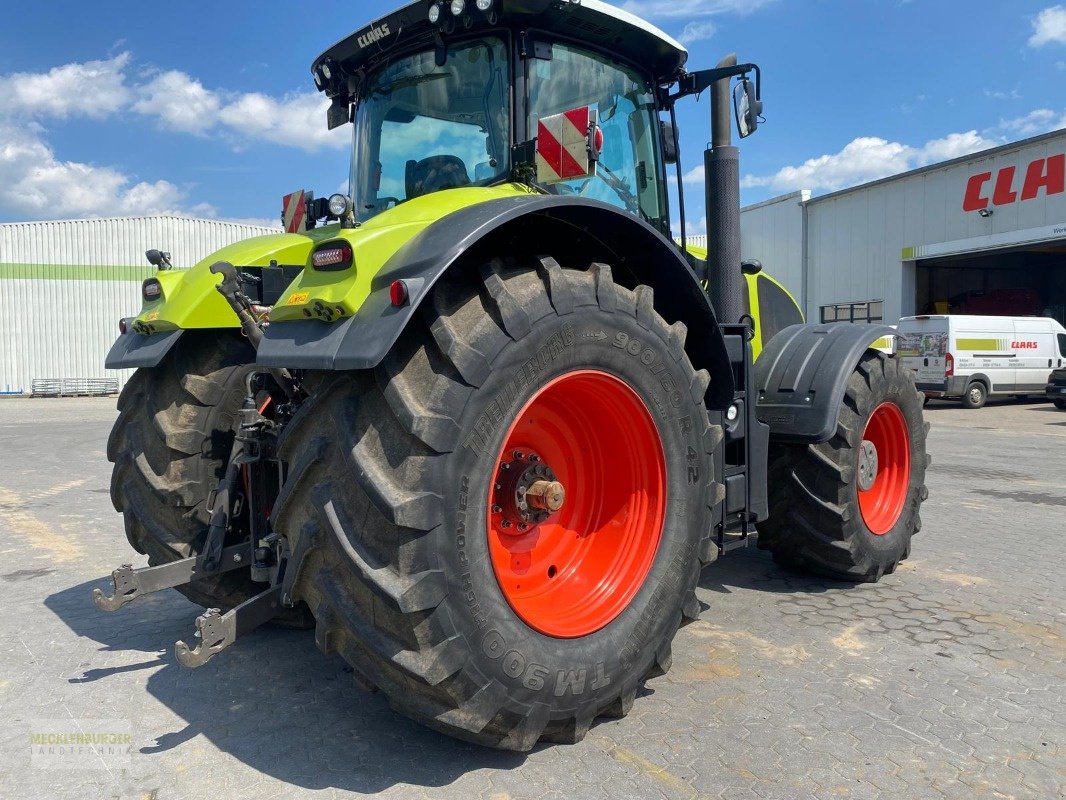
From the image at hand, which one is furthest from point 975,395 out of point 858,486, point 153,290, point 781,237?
point 153,290

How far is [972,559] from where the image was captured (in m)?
5.12

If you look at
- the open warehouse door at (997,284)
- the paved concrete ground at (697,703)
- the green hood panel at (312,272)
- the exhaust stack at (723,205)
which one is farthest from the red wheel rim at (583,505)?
the open warehouse door at (997,284)

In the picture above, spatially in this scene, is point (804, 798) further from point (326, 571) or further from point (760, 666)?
point (326, 571)

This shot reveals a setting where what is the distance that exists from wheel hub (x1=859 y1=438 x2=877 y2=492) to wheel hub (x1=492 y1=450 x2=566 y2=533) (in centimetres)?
247

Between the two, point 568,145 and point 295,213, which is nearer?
point 568,145

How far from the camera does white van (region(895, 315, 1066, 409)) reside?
17.9 m

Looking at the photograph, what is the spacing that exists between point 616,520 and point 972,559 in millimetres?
3161

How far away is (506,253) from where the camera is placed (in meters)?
2.84

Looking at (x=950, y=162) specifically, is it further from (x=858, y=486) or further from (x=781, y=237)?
(x=858, y=486)

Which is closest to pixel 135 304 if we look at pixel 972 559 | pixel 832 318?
pixel 832 318

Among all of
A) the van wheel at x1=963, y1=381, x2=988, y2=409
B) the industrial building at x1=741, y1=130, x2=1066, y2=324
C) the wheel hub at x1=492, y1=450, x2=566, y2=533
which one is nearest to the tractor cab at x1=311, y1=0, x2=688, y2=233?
the wheel hub at x1=492, y1=450, x2=566, y2=533

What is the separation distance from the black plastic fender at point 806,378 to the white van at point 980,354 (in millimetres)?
14995

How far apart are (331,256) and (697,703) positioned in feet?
6.80

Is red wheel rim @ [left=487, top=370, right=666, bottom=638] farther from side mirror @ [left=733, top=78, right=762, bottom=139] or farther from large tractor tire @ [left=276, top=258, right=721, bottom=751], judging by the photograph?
side mirror @ [left=733, top=78, right=762, bottom=139]
